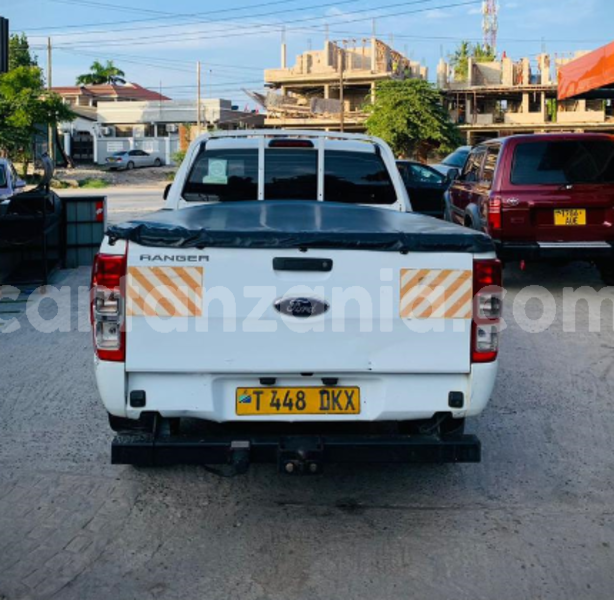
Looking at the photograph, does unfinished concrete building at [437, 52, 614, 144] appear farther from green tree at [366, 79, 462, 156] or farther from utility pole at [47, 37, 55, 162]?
utility pole at [47, 37, 55, 162]

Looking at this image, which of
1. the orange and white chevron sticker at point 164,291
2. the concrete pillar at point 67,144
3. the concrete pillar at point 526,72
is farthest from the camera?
the concrete pillar at point 526,72

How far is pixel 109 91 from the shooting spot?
8450 cm

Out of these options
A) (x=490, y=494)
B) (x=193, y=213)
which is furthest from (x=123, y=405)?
(x=490, y=494)

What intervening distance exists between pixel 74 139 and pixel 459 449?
6120 cm

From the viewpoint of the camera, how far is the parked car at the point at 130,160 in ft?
179

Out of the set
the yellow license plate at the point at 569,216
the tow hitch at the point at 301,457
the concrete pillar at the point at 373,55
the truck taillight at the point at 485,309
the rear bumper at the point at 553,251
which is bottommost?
the tow hitch at the point at 301,457

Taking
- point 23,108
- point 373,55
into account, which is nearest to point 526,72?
point 373,55

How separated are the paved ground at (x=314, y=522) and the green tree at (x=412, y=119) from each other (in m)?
46.7

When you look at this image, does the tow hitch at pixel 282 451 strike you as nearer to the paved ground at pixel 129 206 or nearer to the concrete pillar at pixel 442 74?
the paved ground at pixel 129 206

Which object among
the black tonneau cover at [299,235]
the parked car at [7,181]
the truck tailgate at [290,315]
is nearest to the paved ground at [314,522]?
the truck tailgate at [290,315]

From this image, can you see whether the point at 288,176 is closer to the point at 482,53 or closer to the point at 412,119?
the point at 412,119

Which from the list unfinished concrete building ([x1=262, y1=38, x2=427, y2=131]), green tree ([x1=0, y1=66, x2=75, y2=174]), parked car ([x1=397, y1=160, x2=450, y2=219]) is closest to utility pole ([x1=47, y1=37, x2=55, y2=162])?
green tree ([x1=0, y1=66, x2=75, y2=174])

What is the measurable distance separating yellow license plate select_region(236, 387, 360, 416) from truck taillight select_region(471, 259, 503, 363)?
24.8 inches

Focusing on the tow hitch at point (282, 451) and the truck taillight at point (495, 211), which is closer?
the tow hitch at point (282, 451)
